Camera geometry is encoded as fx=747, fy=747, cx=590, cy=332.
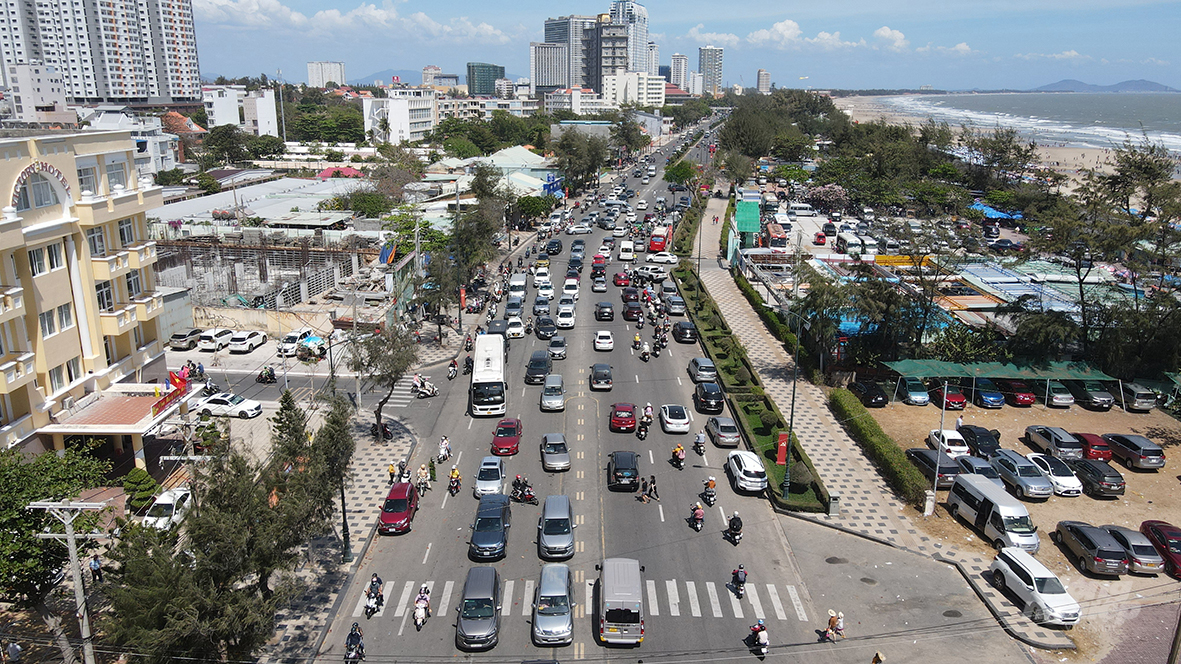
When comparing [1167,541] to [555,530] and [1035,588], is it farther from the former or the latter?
[555,530]

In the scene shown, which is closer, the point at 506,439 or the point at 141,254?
the point at 141,254

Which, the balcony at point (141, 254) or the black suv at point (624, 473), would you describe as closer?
the black suv at point (624, 473)

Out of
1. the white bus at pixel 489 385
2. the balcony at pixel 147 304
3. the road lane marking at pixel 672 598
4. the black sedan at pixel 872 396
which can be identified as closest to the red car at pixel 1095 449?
the black sedan at pixel 872 396

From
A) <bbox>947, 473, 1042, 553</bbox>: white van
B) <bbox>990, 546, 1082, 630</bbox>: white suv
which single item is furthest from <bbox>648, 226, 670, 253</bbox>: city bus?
<bbox>990, 546, 1082, 630</bbox>: white suv

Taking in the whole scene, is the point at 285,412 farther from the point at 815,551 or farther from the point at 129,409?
the point at 815,551

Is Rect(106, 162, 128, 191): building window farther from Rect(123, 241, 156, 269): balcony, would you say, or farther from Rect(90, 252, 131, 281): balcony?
Rect(90, 252, 131, 281): balcony

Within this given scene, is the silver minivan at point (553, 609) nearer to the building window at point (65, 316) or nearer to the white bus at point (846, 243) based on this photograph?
the building window at point (65, 316)

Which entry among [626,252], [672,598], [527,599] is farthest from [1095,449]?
[626,252]
